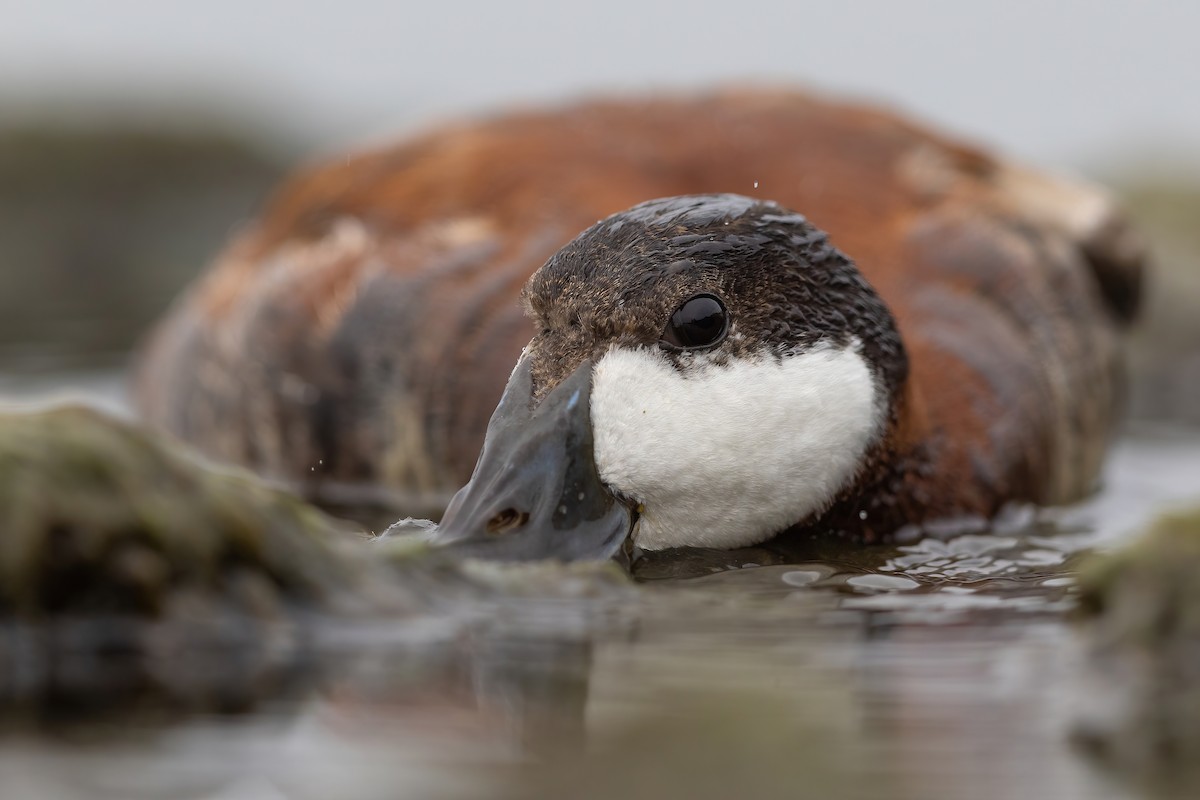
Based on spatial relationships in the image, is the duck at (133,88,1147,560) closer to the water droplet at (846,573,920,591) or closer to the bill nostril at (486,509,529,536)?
the bill nostril at (486,509,529,536)

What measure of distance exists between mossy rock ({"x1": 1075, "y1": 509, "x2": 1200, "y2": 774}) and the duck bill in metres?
1.23

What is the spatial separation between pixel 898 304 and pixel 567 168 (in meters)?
1.25

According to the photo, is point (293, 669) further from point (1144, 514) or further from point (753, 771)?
point (1144, 514)

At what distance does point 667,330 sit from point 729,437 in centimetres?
29

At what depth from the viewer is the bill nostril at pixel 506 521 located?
158 inches

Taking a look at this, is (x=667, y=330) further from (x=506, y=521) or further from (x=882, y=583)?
(x=882, y=583)

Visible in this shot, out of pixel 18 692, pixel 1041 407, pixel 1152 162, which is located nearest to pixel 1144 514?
pixel 1041 407

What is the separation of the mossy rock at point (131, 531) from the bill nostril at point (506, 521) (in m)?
0.57

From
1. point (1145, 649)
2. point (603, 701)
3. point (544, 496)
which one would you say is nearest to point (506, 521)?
point (544, 496)

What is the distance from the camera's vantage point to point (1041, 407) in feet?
18.5

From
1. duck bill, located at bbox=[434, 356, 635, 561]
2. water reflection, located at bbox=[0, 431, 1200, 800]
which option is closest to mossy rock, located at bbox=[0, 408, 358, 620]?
water reflection, located at bbox=[0, 431, 1200, 800]

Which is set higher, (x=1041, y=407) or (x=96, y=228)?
(x=96, y=228)

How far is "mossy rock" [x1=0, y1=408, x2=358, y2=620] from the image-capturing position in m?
3.23

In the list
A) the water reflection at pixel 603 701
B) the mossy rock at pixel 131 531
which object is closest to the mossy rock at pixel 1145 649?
the water reflection at pixel 603 701
